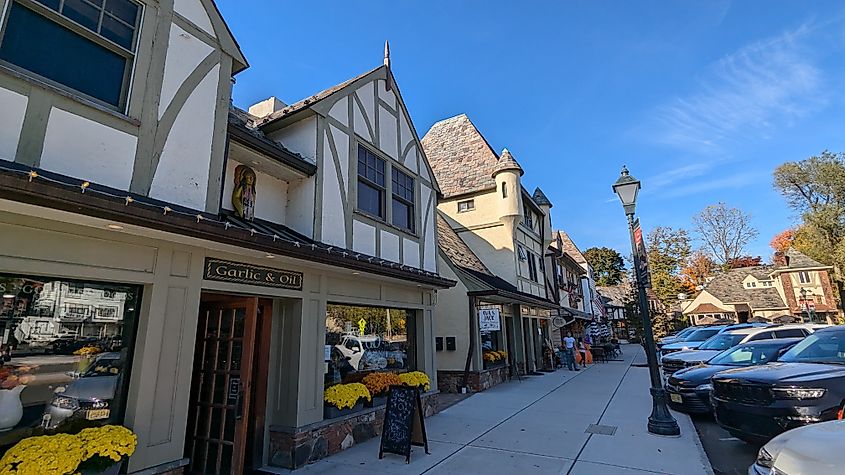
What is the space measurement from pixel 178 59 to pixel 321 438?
5571mm

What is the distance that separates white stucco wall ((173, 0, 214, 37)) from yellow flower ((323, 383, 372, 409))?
5592mm

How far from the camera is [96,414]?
3.86 meters

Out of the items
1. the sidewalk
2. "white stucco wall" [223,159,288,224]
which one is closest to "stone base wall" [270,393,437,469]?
the sidewalk

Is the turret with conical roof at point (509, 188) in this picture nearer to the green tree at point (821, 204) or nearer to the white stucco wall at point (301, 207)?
the white stucco wall at point (301, 207)

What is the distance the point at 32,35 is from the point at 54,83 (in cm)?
46

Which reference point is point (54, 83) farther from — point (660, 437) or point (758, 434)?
point (660, 437)

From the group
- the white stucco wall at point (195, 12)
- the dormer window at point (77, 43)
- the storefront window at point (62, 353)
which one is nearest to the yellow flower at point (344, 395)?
the storefront window at point (62, 353)

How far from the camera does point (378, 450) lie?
6.38 m

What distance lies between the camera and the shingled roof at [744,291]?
3956 cm

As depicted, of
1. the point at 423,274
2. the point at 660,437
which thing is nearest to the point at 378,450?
A: the point at 423,274

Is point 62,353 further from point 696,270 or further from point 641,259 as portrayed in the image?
point 696,270

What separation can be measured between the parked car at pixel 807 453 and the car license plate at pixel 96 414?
604cm

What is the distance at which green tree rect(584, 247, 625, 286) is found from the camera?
Answer: 63562 millimetres

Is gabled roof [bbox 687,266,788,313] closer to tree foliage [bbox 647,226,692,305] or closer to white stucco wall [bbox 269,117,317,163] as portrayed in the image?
tree foliage [bbox 647,226,692,305]
